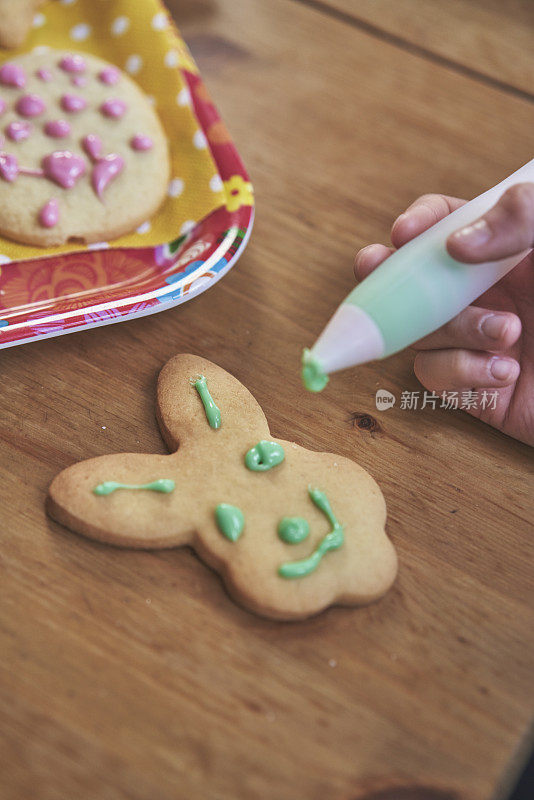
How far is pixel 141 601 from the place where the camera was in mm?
607

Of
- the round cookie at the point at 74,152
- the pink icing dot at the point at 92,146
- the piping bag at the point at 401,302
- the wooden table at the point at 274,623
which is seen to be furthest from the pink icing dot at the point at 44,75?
the piping bag at the point at 401,302

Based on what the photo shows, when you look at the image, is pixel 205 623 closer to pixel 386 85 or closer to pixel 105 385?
pixel 105 385

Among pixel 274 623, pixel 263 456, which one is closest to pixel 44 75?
pixel 263 456

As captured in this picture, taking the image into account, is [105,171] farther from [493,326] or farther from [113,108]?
[493,326]

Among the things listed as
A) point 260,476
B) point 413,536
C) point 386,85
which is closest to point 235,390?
point 260,476

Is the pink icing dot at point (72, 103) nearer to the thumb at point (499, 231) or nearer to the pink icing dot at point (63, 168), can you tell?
the pink icing dot at point (63, 168)

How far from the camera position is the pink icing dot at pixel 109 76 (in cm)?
91

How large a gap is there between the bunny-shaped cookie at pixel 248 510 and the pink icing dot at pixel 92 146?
347 millimetres

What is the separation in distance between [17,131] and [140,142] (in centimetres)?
14

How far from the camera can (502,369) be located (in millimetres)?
739

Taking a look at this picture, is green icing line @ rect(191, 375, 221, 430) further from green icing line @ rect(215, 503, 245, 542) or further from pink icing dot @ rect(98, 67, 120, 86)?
pink icing dot @ rect(98, 67, 120, 86)

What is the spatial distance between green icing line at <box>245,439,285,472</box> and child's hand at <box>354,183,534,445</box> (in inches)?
7.7

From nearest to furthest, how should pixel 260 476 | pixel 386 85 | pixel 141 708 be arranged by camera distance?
pixel 141 708
pixel 260 476
pixel 386 85

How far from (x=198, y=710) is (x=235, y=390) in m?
0.29
